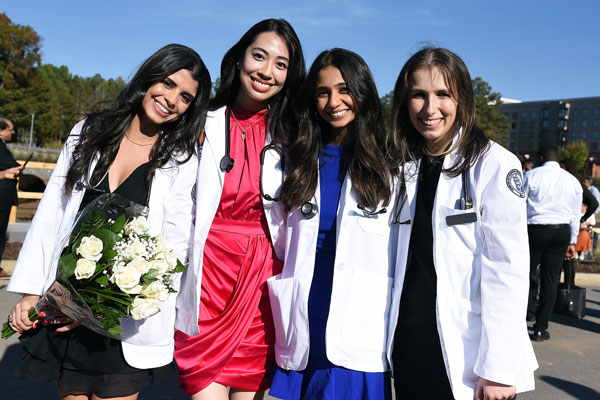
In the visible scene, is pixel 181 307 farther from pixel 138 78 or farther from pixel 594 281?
pixel 594 281

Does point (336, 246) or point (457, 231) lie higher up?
point (457, 231)

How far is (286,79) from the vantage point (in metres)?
3.34

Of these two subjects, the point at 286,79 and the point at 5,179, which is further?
the point at 5,179

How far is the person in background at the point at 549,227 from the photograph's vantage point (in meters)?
7.06

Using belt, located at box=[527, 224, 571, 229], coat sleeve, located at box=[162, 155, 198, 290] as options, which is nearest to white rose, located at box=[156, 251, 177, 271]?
coat sleeve, located at box=[162, 155, 198, 290]

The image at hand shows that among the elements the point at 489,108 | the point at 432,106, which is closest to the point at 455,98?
the point at 432,106

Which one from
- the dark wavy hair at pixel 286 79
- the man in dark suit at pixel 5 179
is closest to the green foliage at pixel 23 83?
the man in dark suit at pixel 5 179

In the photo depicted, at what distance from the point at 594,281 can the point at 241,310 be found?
35.9 ft

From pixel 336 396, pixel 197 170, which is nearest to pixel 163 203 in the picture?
pixel 197 170

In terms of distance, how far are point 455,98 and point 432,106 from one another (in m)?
0.13

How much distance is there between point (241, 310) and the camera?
3031 mm

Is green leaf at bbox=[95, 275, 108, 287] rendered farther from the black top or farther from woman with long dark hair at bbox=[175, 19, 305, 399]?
woman with long dark hair at bbox=[175, 19, 305, 399]

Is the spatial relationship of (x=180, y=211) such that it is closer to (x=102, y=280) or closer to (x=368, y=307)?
(x=102, y=280)

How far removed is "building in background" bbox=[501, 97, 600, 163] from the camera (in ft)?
383
